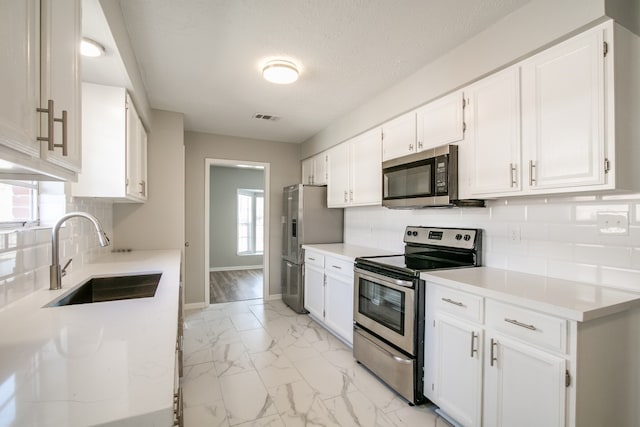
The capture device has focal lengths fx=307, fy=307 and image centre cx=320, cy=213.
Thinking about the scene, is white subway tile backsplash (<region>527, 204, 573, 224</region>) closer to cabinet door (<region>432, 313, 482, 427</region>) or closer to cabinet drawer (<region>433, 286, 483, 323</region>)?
cabinet drawer (<region>433, 286, 483, 323</region>)

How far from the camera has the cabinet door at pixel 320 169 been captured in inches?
163

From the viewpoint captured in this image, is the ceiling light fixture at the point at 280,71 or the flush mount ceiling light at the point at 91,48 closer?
the flush mount ceiling light at the point at 91,48

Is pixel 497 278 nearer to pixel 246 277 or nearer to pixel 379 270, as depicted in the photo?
pixel 379 270

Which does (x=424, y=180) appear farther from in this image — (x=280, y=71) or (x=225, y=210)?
(x=225, y=210)

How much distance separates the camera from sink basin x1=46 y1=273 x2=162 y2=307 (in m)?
1.91

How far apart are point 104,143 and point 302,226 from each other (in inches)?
91.3

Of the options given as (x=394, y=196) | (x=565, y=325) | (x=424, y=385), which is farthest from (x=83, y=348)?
(x=394, y=196)

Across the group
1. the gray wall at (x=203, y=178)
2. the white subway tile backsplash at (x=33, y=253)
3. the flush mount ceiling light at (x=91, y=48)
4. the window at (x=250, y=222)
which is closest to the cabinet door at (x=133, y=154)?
the white subway tile backsplash at (x=33, y=253)

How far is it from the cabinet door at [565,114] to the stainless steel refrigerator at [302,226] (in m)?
2.60

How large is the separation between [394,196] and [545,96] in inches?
50.0

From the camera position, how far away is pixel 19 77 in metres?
0.76

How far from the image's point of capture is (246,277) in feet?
20.8

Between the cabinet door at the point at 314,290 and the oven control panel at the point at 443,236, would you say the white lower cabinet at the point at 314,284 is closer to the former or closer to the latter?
the cabinet door at the point at 314,290

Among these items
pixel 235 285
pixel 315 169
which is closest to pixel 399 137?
pixel 315 169
